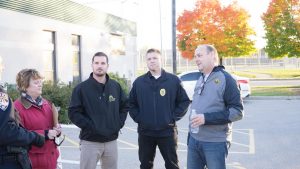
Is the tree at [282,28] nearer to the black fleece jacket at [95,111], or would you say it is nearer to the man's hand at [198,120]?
the black fleece jacket at [95,111]

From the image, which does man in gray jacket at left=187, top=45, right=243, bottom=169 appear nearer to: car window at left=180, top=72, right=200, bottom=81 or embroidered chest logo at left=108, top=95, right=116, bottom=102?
embroidered chest logo at left=108, top=95, right=116, bottom=102

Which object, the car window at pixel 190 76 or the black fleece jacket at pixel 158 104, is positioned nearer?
the black fleece jacket at pixel 158 104

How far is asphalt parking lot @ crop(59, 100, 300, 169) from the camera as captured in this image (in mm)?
7410

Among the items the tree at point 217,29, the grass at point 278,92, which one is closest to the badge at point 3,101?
the grass at point 278,92

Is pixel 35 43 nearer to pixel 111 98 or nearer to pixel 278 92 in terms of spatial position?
pixel 111 98

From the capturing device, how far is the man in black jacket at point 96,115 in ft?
16.0

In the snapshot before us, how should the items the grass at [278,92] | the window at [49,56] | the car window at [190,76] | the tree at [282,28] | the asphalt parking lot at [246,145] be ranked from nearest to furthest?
the asphalt parking lot at [246,145]
the window at [49,56]
the car window at [190,76]
the grass at [278,92]
the tree at [282,28]

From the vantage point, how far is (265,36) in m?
24.6

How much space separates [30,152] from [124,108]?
1.46 meters

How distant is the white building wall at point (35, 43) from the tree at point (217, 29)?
8.28 metres

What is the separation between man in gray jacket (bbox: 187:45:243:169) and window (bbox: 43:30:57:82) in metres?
13.6

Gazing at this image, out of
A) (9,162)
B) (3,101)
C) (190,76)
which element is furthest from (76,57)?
(3,101)

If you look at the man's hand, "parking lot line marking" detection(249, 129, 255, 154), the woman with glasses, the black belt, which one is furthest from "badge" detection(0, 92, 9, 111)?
"parking lot line marking" detection(249, 129, 255, 154)

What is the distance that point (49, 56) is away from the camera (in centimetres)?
1772
